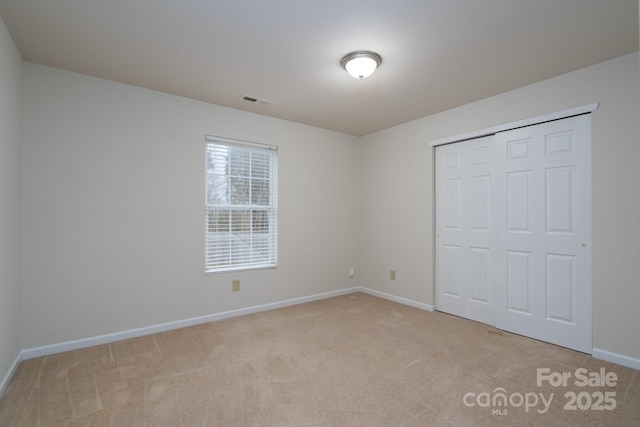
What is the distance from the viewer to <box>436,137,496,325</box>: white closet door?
3511 millimetres

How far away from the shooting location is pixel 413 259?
4219mm

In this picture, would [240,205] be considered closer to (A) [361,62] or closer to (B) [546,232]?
(A) [361,62]

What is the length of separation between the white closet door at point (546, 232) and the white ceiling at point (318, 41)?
0.66 meters

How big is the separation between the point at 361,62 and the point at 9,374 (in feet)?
11.7

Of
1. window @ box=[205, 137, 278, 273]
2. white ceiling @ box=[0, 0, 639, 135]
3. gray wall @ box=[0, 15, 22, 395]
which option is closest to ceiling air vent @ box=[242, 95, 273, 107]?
white ceiling @ box=[0, 0, 639, 135]

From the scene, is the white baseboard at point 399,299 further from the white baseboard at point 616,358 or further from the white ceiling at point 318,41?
the white ceiling at point 318,41

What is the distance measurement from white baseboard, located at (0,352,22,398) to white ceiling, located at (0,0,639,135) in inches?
97.2

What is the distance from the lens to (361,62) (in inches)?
100

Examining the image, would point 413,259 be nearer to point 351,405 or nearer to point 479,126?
point 479,126

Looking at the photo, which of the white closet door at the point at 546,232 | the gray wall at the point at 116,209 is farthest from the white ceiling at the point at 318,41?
the white closet door at the point at 546,232

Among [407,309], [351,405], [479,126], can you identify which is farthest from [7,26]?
[407,309]

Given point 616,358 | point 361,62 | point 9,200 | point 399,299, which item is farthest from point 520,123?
point 9,200

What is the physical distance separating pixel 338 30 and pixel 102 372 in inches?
124

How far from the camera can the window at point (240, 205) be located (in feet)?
12.1
